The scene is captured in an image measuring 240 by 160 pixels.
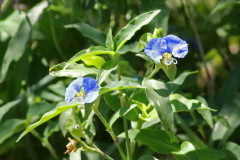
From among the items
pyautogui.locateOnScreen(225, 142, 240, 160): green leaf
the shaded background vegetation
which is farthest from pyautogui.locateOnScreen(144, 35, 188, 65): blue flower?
pyautogui.locateOnScreen(225, 142, 240, 160): green leaf

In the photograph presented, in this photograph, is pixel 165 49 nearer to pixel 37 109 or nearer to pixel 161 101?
pixel 161 101

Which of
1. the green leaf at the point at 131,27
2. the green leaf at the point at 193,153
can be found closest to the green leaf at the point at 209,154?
the green leaf at the point at 193,153

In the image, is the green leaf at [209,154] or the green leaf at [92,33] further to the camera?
the green leaf at [92,33]

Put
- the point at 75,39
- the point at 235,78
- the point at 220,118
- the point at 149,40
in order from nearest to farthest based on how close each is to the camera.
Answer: the point at 149,40
the point at 220,118
the point at 235,78
the point at 75,39

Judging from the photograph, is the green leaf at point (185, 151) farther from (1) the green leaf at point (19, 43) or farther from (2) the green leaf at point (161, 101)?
(1) the green leaf at point (19, 43)

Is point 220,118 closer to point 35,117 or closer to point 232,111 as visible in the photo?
point 232,111

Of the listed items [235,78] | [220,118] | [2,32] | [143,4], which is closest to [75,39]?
[2,32]
